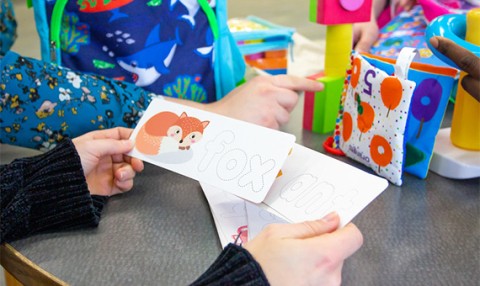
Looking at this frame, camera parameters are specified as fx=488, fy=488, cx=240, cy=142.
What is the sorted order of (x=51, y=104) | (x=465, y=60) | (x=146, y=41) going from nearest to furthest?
(x=465, y=60)
(x=51, y=104)
(x=146, y=41)

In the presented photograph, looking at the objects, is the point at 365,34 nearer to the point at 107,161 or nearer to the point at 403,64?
the point at 403,64

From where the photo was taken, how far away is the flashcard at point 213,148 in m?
0.49

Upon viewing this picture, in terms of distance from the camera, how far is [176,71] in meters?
0.76

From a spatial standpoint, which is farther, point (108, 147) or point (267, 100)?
point (267, 100)

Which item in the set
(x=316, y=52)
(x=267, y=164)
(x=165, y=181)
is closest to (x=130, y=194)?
(x=165, y=181)

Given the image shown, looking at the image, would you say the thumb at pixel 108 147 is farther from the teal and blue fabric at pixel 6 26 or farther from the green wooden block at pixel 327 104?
the teal and blue fabric at pixel 6 26

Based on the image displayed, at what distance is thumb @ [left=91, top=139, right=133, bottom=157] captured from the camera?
54cm

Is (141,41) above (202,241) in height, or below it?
above

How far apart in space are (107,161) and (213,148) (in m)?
0.13

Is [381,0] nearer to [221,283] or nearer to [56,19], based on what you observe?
[56,19]

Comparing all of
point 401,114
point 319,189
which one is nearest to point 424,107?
point 401,114

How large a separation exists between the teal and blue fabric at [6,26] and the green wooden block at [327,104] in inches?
21.0

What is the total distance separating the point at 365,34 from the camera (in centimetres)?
84

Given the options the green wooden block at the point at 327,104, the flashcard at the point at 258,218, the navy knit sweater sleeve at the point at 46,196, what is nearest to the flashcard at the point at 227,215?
the flashcard at the point at 258,218
